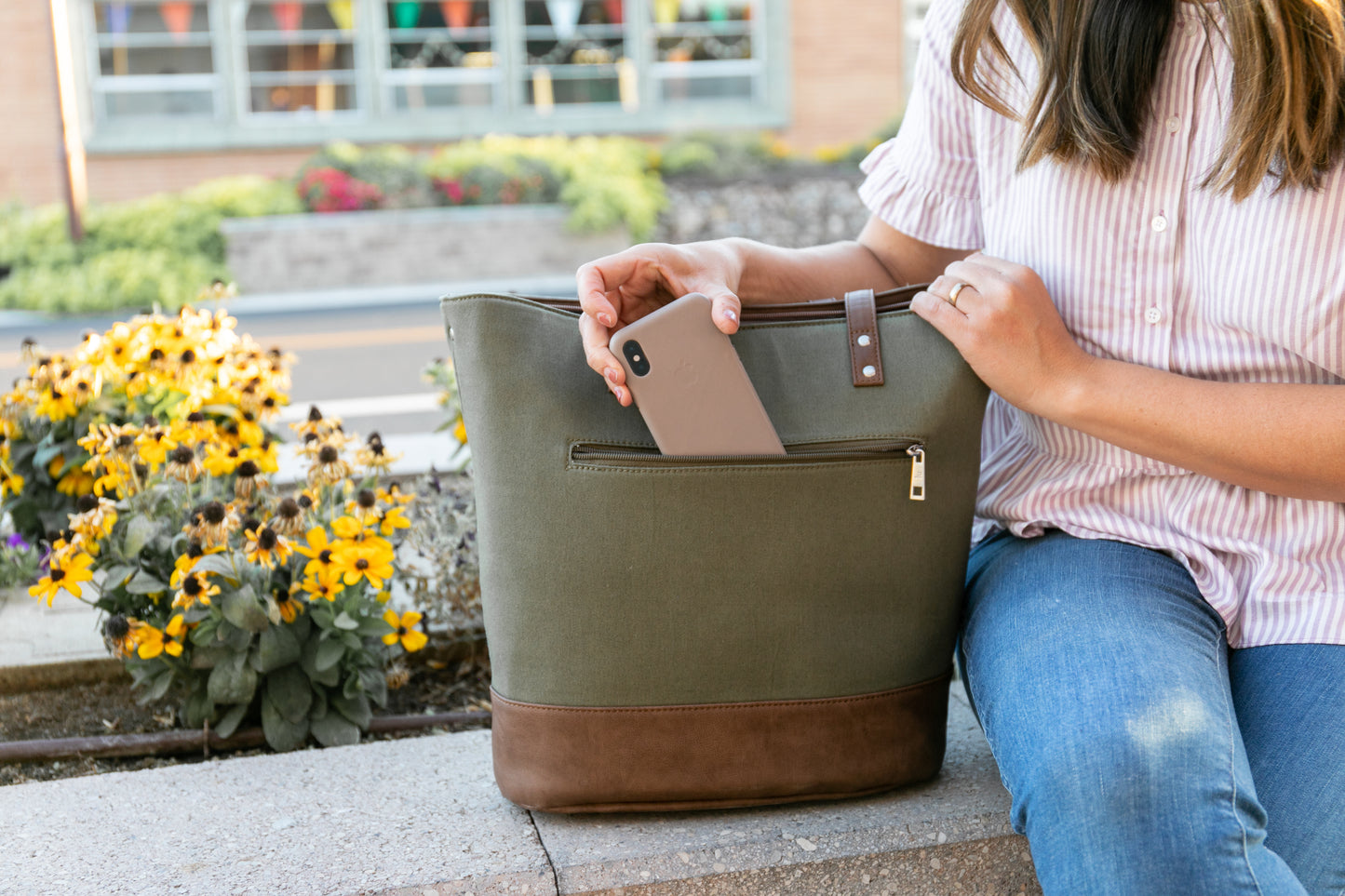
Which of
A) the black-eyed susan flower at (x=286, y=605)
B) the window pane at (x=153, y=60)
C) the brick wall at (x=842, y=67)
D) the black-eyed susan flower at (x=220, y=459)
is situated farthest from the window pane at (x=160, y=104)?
the black-eyed susan flower at (x=286, y=605)

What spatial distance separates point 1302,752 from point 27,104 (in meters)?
14.6

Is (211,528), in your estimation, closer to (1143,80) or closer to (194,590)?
(194,590)

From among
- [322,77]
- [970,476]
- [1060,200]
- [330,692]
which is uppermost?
[322,77]

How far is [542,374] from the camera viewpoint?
1.30m

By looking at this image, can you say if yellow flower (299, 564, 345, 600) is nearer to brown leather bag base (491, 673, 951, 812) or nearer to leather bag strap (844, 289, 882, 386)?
brown leather bag base (491, 673, 951, 812)

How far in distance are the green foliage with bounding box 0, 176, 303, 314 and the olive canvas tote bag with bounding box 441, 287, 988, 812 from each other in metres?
8.91

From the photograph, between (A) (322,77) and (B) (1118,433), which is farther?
(A) (322,77)

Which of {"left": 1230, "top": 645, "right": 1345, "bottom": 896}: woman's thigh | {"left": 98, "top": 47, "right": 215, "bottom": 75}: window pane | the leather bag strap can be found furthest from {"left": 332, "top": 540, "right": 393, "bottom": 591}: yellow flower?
{"left": 98, "top": 47, "right": 215, "bottom": 75}: window pane

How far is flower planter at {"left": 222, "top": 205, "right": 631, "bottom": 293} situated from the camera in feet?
35.8

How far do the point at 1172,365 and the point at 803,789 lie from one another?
0.67 meters

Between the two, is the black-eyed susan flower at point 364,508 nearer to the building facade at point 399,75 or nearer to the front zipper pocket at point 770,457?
the front zipper pocket at point 770,457

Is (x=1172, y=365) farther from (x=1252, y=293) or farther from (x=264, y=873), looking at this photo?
(x=264, y=873)

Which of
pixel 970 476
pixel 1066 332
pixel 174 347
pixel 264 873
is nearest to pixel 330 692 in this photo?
pixel 264 873

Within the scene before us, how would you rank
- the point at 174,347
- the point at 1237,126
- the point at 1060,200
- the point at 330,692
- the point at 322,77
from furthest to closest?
the point at 322,77, the point at 174,347, the point at 330,692, the point at 1060,200, the point at 1237,126
